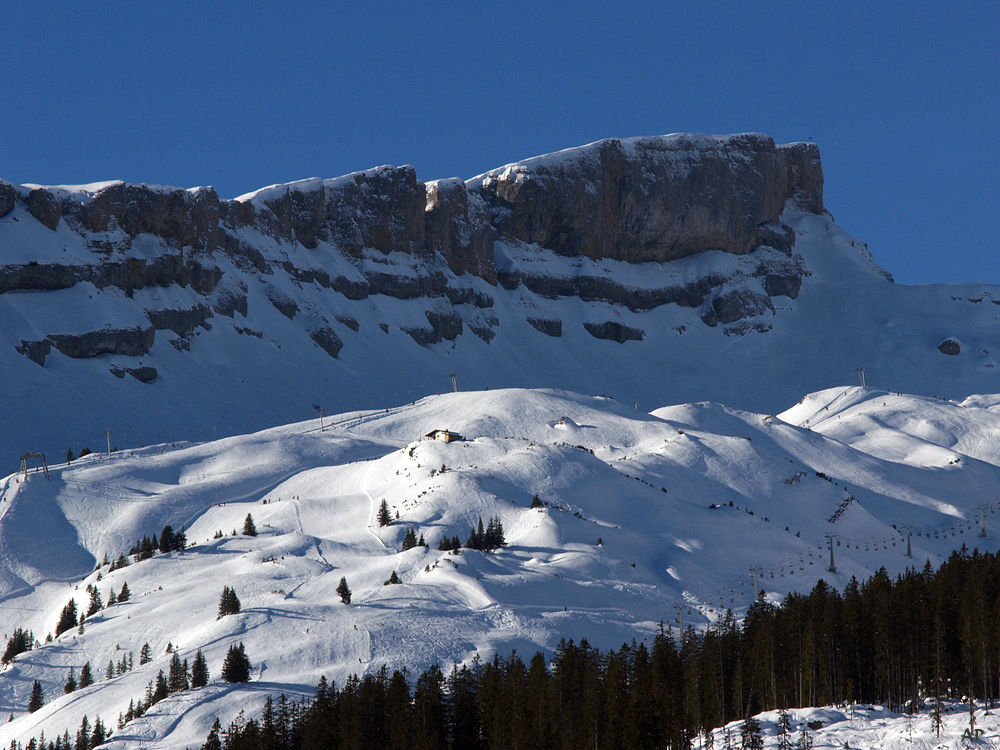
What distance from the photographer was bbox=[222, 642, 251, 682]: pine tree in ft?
217

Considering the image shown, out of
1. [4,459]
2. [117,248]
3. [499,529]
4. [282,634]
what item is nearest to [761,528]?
[499,529]

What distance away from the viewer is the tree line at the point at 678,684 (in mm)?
55375

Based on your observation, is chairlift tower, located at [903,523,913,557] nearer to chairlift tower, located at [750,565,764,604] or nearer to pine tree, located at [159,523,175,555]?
chairlift tower, located at [750,565,764,604]

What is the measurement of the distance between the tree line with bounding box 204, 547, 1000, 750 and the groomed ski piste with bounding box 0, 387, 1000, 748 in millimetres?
4648

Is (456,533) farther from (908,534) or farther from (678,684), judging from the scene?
(908,534)

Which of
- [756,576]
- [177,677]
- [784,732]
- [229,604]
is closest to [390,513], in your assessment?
[229,604]

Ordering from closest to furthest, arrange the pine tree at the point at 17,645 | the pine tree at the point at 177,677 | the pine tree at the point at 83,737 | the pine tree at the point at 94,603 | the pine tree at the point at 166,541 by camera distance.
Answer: the pine tree at the point at 83,737 → the pine tree at the point at 177,677 → the pine tree at the point at 17,645 → the pine tree at the point at 94,603 → the pine tree at the point at 166,541

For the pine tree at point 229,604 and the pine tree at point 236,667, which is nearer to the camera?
the pine tree at point 236,667

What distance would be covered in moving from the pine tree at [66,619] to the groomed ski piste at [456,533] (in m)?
2.44

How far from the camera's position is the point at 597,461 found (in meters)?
115

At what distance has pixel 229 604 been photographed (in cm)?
7706

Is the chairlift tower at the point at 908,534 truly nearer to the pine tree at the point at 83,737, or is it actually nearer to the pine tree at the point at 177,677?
the pine tree at the point at 177,677

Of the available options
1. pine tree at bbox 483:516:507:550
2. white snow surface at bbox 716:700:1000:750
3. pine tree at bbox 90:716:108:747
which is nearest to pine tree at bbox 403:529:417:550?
pine tree at bbox 483:516:507:550

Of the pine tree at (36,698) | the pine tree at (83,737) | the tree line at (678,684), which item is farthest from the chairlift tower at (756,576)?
the pine tree at (36,698)
